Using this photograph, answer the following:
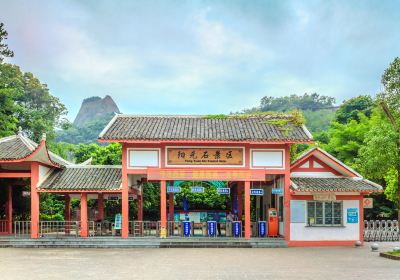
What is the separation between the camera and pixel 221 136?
2194 centimetres

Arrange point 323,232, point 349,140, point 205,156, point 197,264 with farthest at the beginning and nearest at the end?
point 349,140 → point 205,156 → point 323,232 → point 197,264

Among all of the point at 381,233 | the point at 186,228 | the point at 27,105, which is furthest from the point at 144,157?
the point at 27,105

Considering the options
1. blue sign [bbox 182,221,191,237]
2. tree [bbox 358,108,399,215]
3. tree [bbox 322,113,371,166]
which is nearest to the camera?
tree [bbox 358,108,399,215]

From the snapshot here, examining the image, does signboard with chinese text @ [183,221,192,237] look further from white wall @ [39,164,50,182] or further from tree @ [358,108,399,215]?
tree @ [358,108,399,215]

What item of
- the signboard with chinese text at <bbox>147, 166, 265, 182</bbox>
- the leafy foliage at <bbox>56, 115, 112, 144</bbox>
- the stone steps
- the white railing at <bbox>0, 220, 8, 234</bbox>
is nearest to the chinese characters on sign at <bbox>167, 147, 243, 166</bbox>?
the signboard with chinese text at <bbox>147, 166, 265, 182</bbox>

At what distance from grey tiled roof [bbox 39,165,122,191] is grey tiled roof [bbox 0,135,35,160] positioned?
1509 millimetres

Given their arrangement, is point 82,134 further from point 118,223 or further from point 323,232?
point 323,232

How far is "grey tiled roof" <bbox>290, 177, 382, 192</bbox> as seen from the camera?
21.1 m

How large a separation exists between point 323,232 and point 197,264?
8.42 m

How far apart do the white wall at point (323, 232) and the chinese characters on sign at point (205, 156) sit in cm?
353

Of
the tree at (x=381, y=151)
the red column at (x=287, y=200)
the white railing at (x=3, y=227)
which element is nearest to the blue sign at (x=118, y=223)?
the white railing at (x=3, y=227)

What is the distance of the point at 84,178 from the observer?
74.5ft

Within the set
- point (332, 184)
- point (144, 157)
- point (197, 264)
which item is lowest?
point (197, 264)

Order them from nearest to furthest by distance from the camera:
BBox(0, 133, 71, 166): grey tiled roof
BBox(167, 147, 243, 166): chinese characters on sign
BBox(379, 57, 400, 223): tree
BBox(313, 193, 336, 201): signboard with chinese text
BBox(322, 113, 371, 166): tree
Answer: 1. BBox(379, 57, 400, 223): tree
2. BBox(313, 193, 336, 201): signboard with chinese text
3. BBox(0, 133, 71, 166): grey tiled roof
4. BBox(167, 147, 243, 166): chinese characters on sign
5. BBox(322, 113, 371, 166): tree
